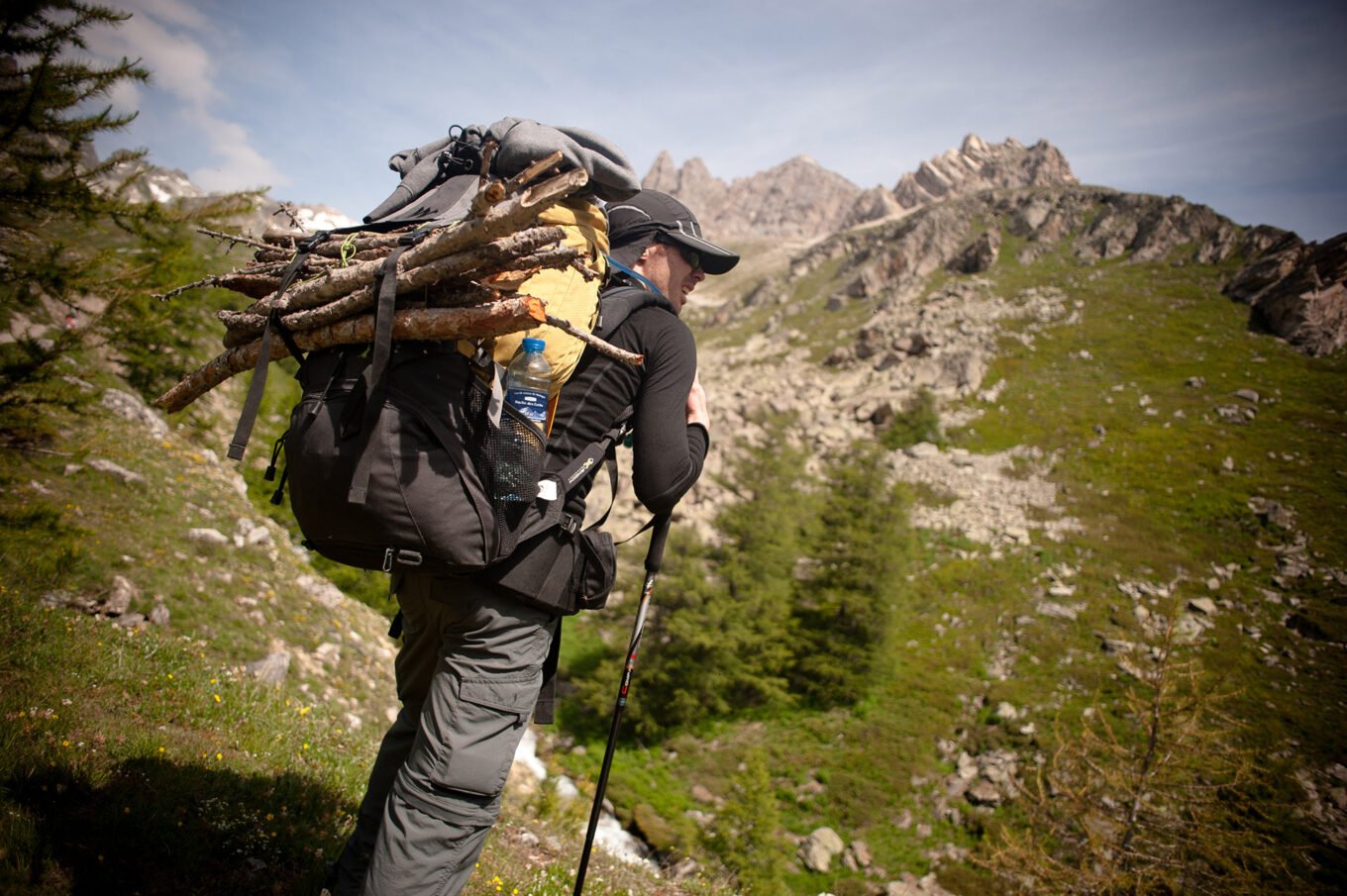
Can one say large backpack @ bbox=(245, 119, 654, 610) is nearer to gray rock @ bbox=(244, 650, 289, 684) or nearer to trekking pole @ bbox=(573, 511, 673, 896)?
trekking pole @ bbox=(573, 511, 673, 896)

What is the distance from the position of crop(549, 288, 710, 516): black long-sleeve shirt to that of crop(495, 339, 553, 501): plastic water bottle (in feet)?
0.97

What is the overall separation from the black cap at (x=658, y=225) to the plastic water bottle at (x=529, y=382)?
112cm

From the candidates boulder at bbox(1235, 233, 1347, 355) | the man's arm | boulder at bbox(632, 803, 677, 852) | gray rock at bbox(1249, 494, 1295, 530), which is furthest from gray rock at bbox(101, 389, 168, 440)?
boulder at bbox(1235, 233, 1347, 355)

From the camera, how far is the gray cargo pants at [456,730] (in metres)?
2.32

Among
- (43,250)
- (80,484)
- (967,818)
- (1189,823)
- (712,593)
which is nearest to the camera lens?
(43,250)

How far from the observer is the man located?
235 cm

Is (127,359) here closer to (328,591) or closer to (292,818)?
(328,591)

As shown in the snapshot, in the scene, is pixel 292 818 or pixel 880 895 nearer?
pixel 292 818

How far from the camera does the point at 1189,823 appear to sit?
1135 centimetres

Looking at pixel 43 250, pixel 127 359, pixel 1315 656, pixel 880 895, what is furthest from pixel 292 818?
pixel 1315 656

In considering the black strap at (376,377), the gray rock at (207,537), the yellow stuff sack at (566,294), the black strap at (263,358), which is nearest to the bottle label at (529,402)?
the yellow stuff sack at (566,294)

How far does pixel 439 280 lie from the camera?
7.08ft

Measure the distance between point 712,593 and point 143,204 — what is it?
1998cm

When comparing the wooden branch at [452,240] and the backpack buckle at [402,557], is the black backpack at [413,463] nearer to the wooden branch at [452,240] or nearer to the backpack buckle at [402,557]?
the backpack buckle at [402,557]
